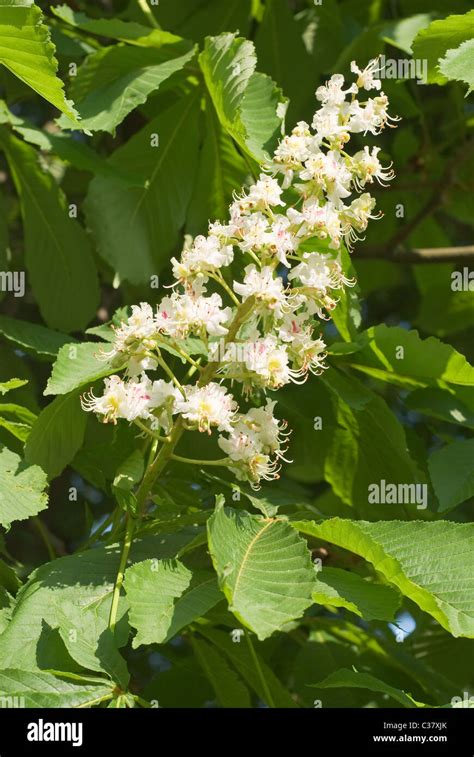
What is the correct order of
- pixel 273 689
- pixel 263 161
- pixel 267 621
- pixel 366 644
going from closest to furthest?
1. pixel 267 621
2. pixel 263 161
3. pixel 273 689
4. pixel 366 644

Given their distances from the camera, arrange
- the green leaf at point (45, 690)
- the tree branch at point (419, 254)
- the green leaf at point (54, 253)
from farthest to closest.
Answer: the tree branch at point (419, 254), the green leaf at point (54, 253), the green leaf at point (45, 690)

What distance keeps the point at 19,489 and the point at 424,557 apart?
2.61ft

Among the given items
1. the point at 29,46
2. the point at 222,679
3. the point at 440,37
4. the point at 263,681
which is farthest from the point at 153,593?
the point at 440,37

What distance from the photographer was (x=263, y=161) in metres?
2.20

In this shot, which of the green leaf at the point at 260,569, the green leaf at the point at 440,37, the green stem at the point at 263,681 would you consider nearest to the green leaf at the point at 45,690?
the green leaf at the point at 260,569

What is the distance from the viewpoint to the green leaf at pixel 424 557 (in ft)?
5.93

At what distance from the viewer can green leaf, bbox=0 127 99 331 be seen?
283 centimetres

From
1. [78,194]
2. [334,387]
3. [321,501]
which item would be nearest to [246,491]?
[334,387]

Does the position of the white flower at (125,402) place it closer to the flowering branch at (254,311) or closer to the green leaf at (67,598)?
the flowering branch at (254,311)

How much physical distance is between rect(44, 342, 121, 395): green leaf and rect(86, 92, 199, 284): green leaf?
52 centimetres

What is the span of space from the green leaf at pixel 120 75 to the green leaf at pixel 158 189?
172 mm

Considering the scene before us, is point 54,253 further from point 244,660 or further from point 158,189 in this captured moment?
point 244,660

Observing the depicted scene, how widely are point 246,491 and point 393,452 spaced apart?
39 cm

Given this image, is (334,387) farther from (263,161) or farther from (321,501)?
(321,501)
